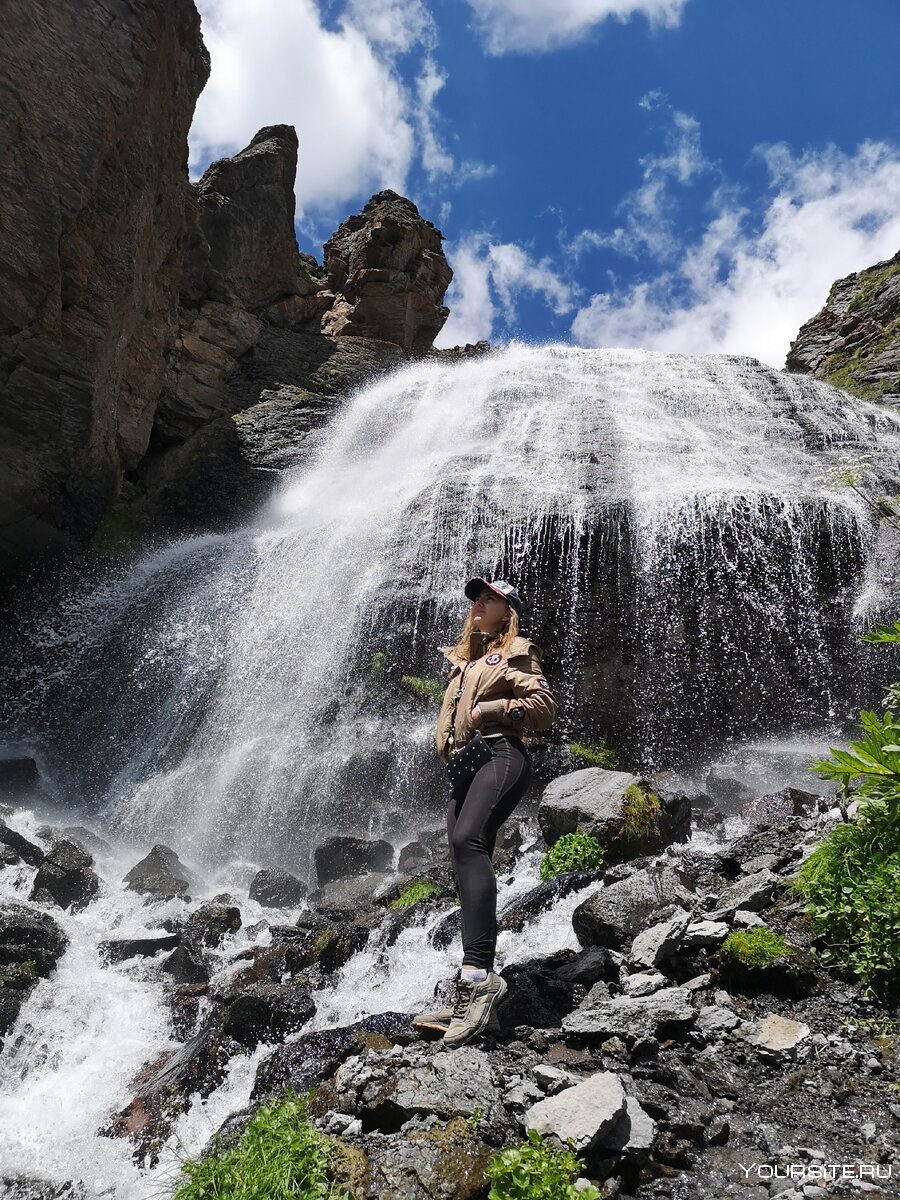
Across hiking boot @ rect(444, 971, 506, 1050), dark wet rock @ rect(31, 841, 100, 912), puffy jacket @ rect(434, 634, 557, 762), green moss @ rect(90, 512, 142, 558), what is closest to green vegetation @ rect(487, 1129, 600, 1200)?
hiking boot @ rect(444, 971, 506, 1050)

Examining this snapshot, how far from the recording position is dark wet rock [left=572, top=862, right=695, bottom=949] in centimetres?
485

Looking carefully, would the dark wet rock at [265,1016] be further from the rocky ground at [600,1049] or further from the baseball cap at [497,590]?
the baseball cap at [497,590]

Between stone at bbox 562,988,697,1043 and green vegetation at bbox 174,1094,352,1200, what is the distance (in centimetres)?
137

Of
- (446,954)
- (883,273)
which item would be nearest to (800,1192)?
(446,954)

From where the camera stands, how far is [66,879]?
29.1ft

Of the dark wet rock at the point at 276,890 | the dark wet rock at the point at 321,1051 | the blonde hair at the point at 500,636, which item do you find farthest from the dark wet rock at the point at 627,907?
the dark wet rock at the point at 276,890

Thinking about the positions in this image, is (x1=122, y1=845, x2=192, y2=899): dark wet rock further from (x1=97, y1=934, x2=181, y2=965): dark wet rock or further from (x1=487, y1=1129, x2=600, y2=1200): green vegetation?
(x1=487, y1=1129, x2=600, y2=1200): green vegetation

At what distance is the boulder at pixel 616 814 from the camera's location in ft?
25.5

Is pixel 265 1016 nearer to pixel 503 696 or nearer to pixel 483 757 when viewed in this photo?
pixel 483 757

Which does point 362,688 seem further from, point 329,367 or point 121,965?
point 329,367

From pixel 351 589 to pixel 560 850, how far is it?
948cm

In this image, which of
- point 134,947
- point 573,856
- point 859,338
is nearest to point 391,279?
point 859,338

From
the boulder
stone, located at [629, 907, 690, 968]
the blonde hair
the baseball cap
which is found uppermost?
the baseball cap

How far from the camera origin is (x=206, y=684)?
1490cm
